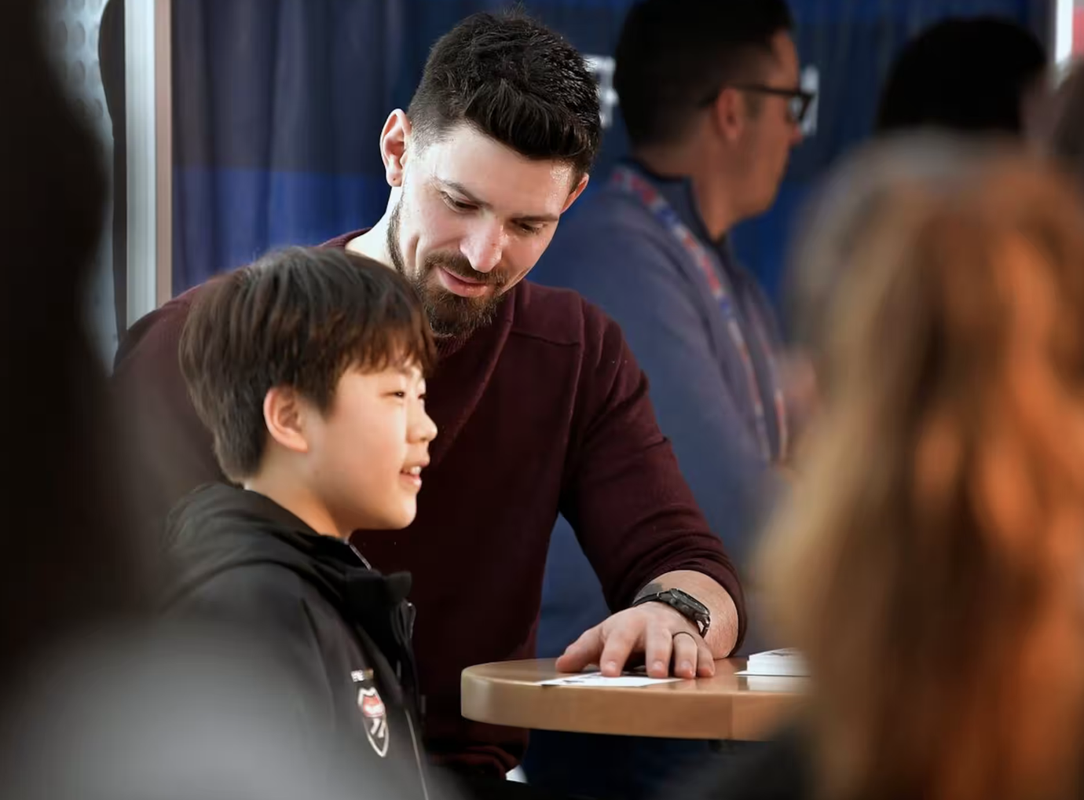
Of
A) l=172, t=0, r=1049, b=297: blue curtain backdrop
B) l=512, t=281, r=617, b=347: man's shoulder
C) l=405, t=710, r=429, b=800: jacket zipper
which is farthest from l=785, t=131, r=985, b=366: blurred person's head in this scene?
l=172, t=0, r=1049, b=297: blue curtain backdrop

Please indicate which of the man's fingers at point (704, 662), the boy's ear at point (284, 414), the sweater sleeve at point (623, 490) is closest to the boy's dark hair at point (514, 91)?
the sweater sleeve at point (623, 490)

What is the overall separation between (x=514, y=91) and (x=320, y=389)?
0.74 m

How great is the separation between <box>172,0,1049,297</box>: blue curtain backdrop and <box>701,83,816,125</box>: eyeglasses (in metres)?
0.43

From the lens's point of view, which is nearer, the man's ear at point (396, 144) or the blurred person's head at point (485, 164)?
the blurred person's head at point (485, 164)

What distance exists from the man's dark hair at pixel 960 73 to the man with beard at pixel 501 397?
1.21 m

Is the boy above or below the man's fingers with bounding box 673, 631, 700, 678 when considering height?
above

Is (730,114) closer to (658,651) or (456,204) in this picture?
(456,204)

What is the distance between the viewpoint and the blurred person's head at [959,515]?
2.70ft

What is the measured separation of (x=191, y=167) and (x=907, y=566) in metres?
2.55

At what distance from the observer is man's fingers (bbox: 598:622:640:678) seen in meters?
2.07

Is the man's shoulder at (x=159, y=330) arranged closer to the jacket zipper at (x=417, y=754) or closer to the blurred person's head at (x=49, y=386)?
the jacket zipper at (x=417, y=754)

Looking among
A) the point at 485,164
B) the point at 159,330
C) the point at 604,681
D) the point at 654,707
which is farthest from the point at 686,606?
the point at 159,330

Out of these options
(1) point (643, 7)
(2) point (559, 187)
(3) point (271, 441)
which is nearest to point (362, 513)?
(3) point (271, 441)

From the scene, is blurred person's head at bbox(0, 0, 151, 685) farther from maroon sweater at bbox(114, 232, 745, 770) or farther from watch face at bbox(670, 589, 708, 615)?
maroon sweater at bbox(114, 232, 745, 770)
